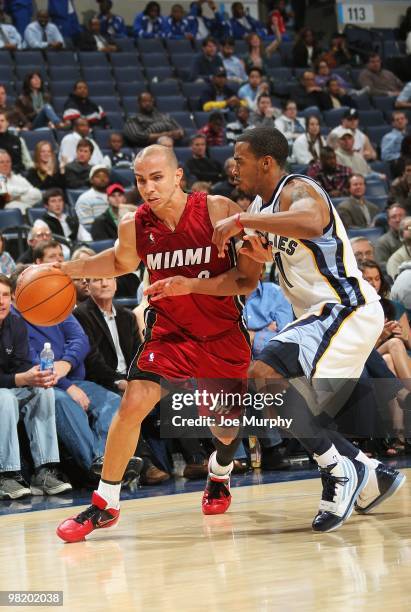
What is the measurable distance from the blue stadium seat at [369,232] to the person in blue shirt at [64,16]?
6920 mm

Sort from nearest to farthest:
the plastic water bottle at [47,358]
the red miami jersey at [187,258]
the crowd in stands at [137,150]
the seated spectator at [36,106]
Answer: the red miami jersey at [187,258] → the plastic water bottle at [47,358] → the crowd in stands at [137,150] → the seated spectator at [36,106]

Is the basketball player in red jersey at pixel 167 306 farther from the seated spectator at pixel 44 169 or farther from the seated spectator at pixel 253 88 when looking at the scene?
the seated spectator at pixel 253 88

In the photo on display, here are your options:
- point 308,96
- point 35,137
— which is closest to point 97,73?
point 35,137

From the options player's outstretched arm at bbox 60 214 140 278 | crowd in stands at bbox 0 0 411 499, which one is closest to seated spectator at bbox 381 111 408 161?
crowd in stands at bbox 0 0 411 499

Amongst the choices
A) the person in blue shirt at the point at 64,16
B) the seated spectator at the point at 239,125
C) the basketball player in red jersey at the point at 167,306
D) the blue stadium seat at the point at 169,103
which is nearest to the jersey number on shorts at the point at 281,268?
the basketball player in red jersey at the point at 167,306

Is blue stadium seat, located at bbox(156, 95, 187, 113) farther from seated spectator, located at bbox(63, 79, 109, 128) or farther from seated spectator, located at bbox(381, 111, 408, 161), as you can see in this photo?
seated spectator, located at bbox(381, 111, 408, 161)

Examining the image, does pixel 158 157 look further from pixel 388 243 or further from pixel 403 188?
pixel 403 188

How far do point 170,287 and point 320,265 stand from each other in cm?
64

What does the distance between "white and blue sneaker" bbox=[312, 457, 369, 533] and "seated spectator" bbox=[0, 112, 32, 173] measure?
23.8 ft

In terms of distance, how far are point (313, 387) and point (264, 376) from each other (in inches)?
8.9

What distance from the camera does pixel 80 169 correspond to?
35.6 ft

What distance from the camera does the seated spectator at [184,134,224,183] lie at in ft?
38.0

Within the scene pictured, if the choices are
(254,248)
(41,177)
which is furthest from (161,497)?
(41,177)

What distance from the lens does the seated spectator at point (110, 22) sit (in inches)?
614
